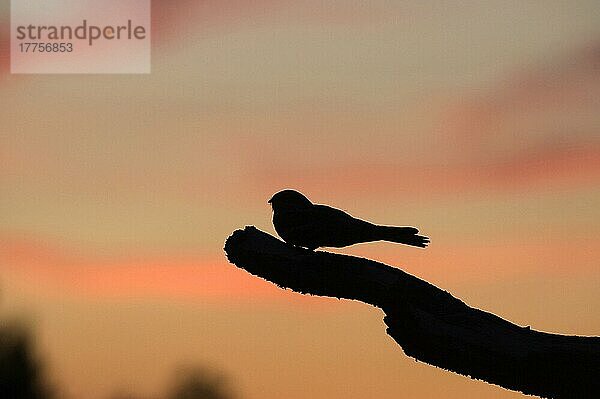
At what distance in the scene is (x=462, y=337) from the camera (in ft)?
13.2

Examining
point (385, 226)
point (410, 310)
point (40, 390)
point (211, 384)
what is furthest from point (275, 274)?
point (211, 384)

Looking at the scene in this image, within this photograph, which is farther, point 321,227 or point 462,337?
point 321,227

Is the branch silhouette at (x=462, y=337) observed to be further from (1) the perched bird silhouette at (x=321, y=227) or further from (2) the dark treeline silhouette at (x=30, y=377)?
(2) the dark treeline silhouette at (x=30, y=377)

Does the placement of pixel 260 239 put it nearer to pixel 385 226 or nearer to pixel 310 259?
pixel 310 259

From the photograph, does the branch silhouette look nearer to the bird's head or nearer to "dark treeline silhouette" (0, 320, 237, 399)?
the bird's head

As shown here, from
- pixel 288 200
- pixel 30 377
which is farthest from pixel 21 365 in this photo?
pixel 288 200

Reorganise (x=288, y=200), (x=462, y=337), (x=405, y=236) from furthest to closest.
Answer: (x=288, y=200)
(x=405, y=236)
(x=462, y=337)

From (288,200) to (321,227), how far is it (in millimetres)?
525

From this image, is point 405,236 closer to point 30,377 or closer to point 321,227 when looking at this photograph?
point 321,227

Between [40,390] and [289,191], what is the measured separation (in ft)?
63.3

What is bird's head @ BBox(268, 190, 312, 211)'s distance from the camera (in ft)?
21.7

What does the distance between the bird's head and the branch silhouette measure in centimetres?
196

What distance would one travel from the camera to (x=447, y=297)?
170 inches

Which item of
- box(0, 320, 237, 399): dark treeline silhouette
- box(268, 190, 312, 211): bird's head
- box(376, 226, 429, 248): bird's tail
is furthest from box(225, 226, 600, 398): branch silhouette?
box(0, 320, 237, 399): dark treeline silhouette
